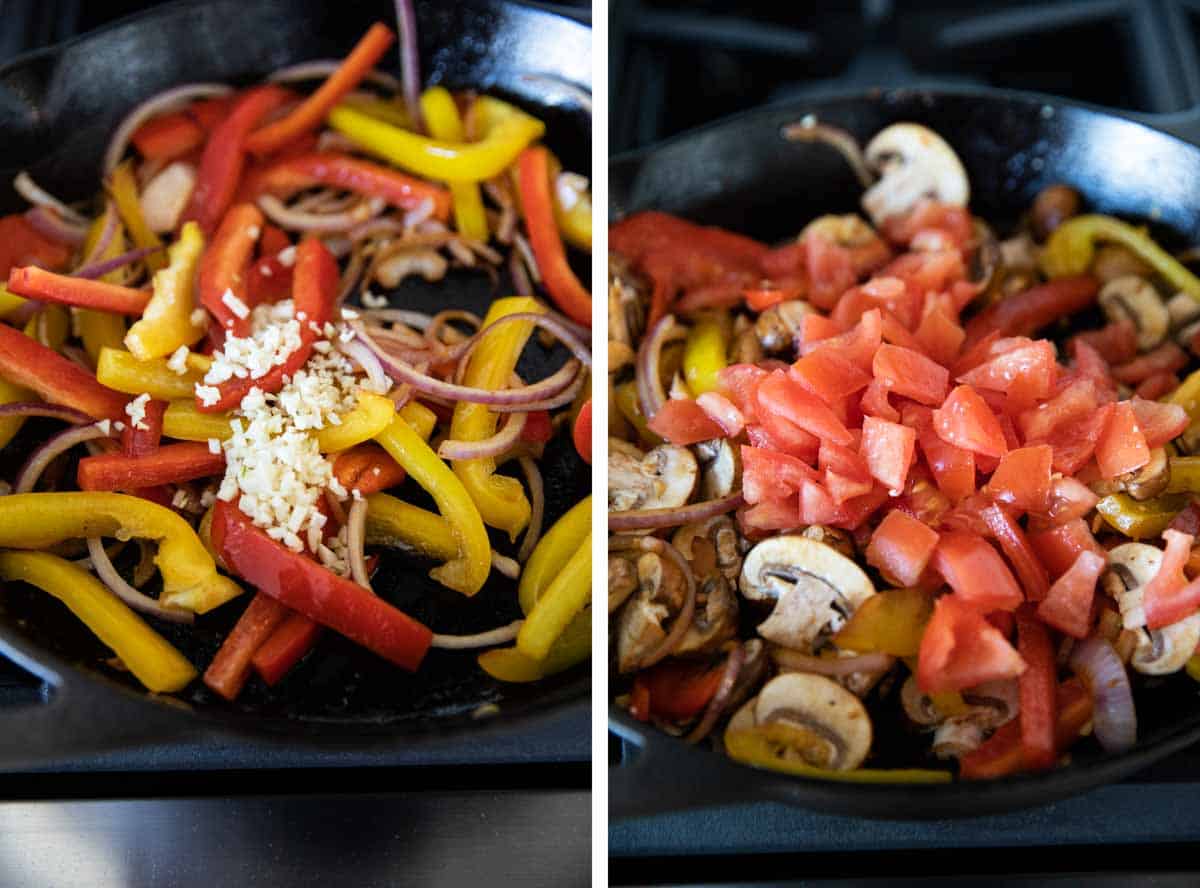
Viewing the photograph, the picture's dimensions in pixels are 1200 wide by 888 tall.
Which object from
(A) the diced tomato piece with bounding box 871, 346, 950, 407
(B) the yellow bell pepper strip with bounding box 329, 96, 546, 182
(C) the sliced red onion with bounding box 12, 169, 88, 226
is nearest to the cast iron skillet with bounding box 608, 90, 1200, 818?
(B) the yellow bell pepper strip with bounding box 329, 96, 546, 182

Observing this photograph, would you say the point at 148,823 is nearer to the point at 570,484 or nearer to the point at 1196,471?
the point at 570,484

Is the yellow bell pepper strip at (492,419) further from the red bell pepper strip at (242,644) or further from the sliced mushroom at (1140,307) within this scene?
the sliced mushroom at (1140,307)

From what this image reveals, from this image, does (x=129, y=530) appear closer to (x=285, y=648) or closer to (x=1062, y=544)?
(x=285, y=648)

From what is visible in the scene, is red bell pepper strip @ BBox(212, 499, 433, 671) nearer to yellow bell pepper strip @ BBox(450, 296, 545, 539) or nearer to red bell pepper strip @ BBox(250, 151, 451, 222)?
yellow bell pepper strip @ BBox(450, 296, 545, 539)

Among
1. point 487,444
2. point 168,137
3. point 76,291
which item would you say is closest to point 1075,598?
point 487,444

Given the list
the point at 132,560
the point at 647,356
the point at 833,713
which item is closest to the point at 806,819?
the point at 833,713
